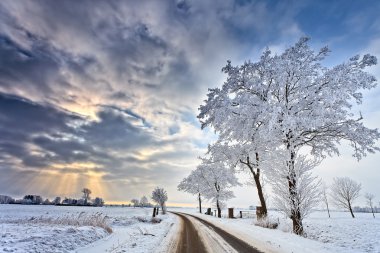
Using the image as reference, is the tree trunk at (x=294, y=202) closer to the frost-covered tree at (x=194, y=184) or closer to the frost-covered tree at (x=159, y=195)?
the frost-covered tree at (x=194, y=184)

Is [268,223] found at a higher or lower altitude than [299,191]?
lower

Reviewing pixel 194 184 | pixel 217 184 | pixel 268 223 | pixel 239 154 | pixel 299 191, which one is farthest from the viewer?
pixel 194 184

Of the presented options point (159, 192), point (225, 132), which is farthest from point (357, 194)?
point (225, 132)

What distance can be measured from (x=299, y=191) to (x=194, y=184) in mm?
48502

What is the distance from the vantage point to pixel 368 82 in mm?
12656

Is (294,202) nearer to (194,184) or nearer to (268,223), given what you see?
(268,223)

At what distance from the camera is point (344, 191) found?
5966 cm

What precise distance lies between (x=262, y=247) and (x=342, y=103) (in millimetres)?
9319

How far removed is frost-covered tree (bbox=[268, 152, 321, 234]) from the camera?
12771mm

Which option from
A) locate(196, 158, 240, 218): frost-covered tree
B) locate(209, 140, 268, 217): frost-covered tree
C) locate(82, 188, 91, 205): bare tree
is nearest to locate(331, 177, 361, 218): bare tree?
locate(196, 158, 240, 218): frost-covered tree

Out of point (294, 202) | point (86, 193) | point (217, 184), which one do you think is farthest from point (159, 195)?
point (86, 193)

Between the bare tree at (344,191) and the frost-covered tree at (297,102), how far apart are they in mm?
53912

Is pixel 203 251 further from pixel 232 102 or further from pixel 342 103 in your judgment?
pixel 342 103

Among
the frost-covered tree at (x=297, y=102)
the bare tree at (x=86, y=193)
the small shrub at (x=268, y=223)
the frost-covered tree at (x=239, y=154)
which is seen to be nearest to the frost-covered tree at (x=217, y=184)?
the frost-covered tree at (x=239, y=154)
